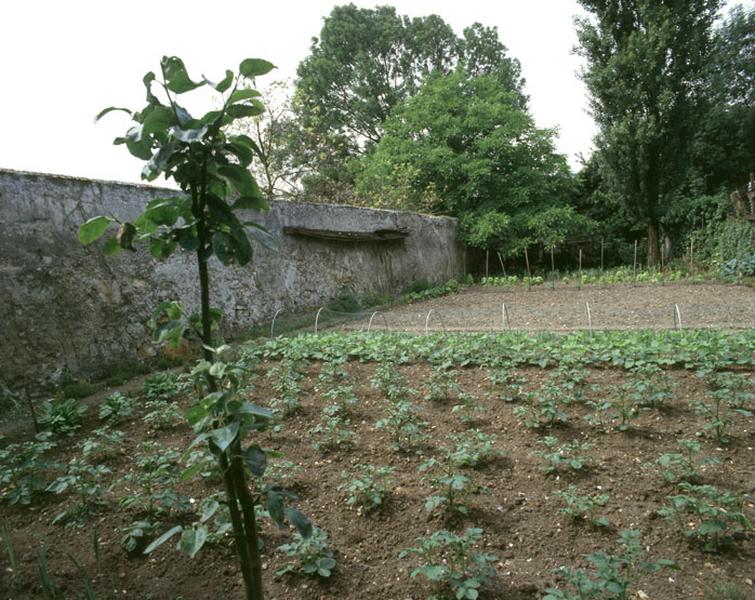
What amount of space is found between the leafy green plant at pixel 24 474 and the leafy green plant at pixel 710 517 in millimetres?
2718

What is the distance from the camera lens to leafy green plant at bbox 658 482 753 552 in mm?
1894

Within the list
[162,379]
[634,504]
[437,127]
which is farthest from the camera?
[437,127]

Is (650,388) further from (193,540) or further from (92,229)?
(92,229)

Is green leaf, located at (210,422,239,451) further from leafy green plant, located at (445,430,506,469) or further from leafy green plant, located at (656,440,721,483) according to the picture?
leafy green plant, located at (656,440,721,483)

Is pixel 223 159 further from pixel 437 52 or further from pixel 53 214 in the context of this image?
pixel 437 52

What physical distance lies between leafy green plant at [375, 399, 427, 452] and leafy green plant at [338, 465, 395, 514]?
0.97ft

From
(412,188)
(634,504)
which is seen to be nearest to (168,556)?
(634,504)

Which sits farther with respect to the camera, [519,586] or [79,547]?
[79,547]

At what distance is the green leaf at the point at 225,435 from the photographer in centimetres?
100

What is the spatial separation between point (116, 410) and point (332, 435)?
1.72 meters

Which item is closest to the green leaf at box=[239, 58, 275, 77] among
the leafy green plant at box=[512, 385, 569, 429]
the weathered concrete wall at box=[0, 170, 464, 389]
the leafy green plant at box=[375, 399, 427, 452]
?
the leafy green plant at box=[375, 399, 427, 452]

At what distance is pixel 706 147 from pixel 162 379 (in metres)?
18.1

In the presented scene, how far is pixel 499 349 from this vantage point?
4340mm

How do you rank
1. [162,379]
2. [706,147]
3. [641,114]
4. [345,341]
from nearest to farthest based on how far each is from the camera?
[162,379] → [345,341] → [641,114] → [706,147]
